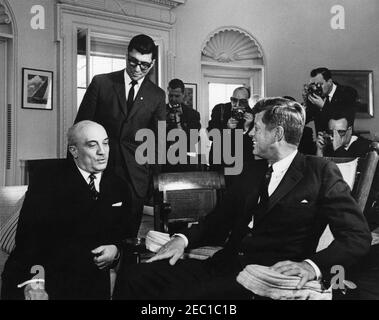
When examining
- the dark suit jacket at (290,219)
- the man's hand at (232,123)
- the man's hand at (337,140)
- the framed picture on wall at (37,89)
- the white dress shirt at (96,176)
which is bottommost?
the dark suit jacket at (290,219)

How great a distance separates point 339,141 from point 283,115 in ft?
5.19

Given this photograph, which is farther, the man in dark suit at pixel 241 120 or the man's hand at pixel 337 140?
the man in dark suit at pixel 241 120

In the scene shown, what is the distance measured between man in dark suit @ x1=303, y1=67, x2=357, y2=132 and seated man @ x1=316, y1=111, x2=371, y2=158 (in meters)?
0.07

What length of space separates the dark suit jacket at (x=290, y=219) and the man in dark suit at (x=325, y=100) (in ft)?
5.48

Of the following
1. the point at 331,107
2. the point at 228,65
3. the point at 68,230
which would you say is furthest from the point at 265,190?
the point at 228,65

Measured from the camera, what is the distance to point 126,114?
241cm

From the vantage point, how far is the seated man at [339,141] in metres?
2.99

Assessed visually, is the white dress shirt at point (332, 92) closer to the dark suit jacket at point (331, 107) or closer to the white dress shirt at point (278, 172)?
the dark suit jacket at point (331, 107)

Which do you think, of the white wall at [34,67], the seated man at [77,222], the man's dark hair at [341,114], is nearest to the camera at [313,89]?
the man's dark hair at [341,114]

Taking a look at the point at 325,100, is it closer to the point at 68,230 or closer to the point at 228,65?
the point at 68,230

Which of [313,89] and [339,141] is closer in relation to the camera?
[339,141]

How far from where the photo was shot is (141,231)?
3744 mm

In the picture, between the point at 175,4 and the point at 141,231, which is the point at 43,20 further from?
the point at 141,231

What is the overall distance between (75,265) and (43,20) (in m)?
3.93
